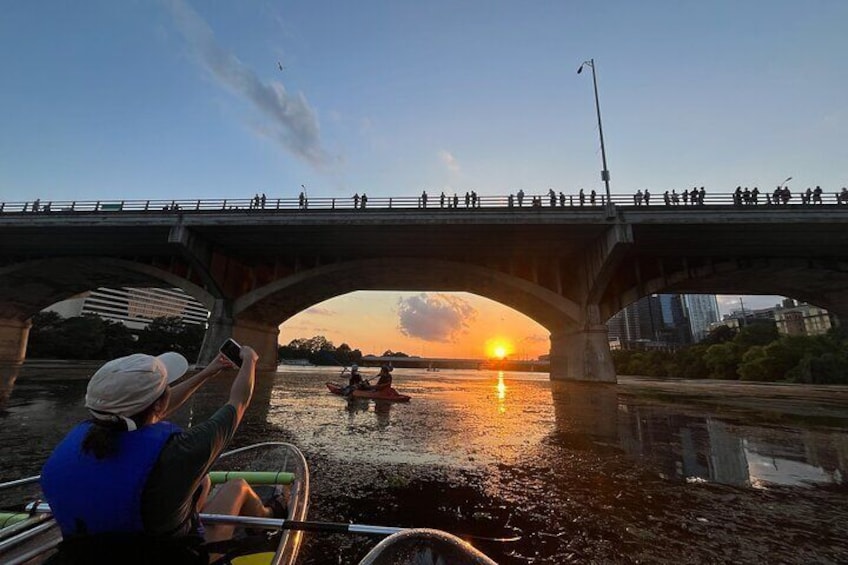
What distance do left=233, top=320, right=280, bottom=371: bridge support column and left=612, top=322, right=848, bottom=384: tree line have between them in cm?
5779

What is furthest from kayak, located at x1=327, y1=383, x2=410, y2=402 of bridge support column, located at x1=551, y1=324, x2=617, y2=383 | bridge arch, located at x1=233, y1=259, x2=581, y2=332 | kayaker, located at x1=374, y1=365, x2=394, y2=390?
bridge support column, located at x1=551, y1=324, x2=617, y2=383

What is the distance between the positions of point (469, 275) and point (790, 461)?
79.9ft

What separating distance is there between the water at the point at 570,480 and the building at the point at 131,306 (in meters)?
108

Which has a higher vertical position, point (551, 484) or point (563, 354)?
point (563, 354)

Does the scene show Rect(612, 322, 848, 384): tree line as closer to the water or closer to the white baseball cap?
the water

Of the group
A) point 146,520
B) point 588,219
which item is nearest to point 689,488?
point 146,520

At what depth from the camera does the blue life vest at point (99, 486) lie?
1.44m

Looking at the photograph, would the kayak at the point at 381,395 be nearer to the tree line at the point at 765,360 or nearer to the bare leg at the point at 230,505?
the bare leg at the point at 230,505

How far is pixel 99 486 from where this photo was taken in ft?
4.75

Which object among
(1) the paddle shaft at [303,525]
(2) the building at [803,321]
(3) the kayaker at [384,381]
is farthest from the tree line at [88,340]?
(2) the building at [803,321]

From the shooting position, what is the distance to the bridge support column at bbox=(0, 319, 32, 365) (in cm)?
3725

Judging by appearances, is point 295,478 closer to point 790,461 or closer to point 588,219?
point 790,461

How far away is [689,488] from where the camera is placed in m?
5.17

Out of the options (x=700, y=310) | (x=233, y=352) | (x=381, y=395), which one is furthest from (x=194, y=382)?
(x=700, y=310)
